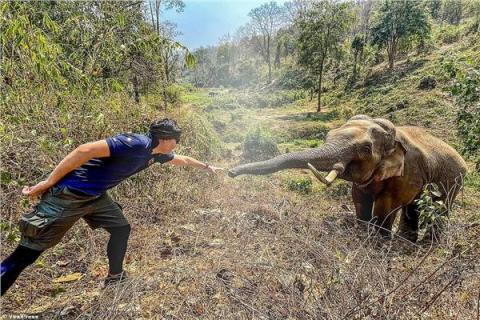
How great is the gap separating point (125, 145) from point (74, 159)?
36 cm

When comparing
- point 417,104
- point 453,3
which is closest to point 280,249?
point 417,104

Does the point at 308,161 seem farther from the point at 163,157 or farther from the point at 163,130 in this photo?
the point at 163,130

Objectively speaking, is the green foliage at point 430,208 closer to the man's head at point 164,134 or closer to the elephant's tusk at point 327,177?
the elephant's tusk at point 327,177

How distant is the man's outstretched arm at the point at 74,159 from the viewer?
2.70m

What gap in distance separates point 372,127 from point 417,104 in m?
14.4

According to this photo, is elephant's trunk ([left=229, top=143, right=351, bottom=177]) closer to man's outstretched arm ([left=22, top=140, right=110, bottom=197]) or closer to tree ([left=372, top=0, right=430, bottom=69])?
man's outstretched arm ([left=22, top=140, right=110, bottom=197])

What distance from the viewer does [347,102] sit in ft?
85.1

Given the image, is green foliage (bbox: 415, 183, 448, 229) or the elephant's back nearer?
green foliage (bbox: 415, 183, 448, 229)

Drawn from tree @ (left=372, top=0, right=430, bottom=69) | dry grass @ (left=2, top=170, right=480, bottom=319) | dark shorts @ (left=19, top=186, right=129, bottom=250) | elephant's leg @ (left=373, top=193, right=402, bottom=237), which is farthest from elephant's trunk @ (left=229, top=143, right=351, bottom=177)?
tree @ (left=372, top=0, right=430, bottom=69)

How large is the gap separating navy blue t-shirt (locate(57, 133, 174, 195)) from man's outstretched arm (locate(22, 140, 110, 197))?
0.18ft

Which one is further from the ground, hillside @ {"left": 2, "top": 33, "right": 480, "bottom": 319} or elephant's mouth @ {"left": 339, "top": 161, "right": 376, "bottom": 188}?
elephant's mouth @ {"left": 339, "top": 161, "right": 376, "bottom": 188}

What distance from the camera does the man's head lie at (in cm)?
300

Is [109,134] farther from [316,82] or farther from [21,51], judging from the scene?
[316,82]

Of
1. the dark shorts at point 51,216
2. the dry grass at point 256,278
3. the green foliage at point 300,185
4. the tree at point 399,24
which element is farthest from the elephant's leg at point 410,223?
the tree at point 399,24
